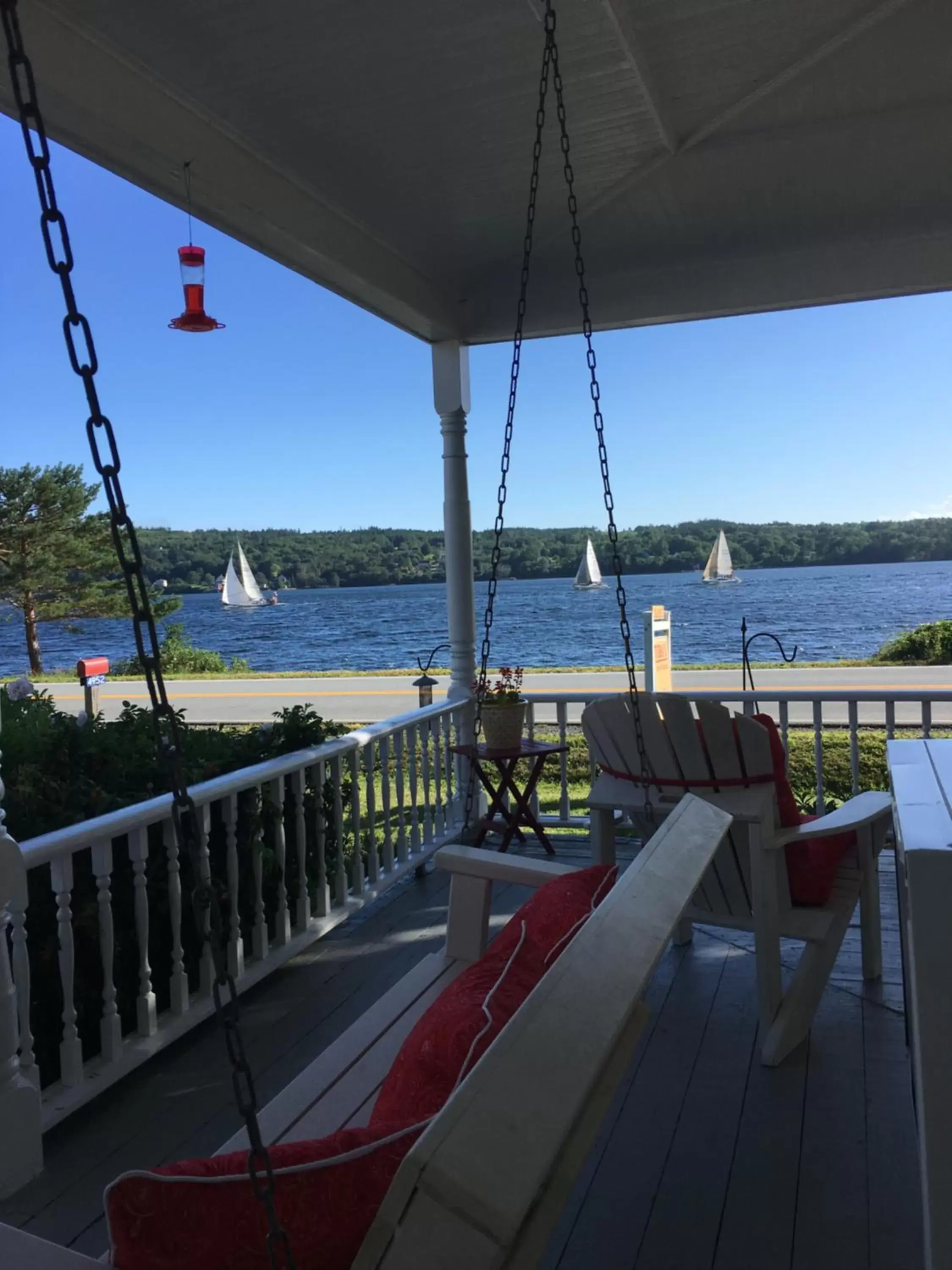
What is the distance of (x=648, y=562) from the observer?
37750 millimetres

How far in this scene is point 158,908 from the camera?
2709mm

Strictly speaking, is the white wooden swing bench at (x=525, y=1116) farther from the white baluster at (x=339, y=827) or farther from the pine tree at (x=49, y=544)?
the pine tree at (x=49, y=544)

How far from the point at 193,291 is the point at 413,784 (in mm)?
2339

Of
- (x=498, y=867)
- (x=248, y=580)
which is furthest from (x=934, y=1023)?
(x=248, y=580)

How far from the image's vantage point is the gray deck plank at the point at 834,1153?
1.79m

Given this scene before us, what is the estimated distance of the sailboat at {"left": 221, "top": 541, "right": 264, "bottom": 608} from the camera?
38062mm

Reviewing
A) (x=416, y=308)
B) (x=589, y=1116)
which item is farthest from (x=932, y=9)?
(x=589, y=1116)

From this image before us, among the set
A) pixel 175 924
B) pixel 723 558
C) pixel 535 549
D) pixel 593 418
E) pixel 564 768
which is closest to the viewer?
pixel 175 924

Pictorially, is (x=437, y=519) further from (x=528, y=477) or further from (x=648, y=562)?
(x=648, y=562)

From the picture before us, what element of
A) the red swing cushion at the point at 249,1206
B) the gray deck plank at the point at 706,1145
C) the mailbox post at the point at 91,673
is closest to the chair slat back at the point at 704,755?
the gray deck plank at the point at 706,1145

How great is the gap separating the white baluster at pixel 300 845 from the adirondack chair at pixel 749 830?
102 cm

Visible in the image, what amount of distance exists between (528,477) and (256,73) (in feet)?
129

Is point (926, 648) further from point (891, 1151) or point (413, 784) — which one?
point (891, 1151)

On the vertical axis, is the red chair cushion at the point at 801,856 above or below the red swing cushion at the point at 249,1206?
below
